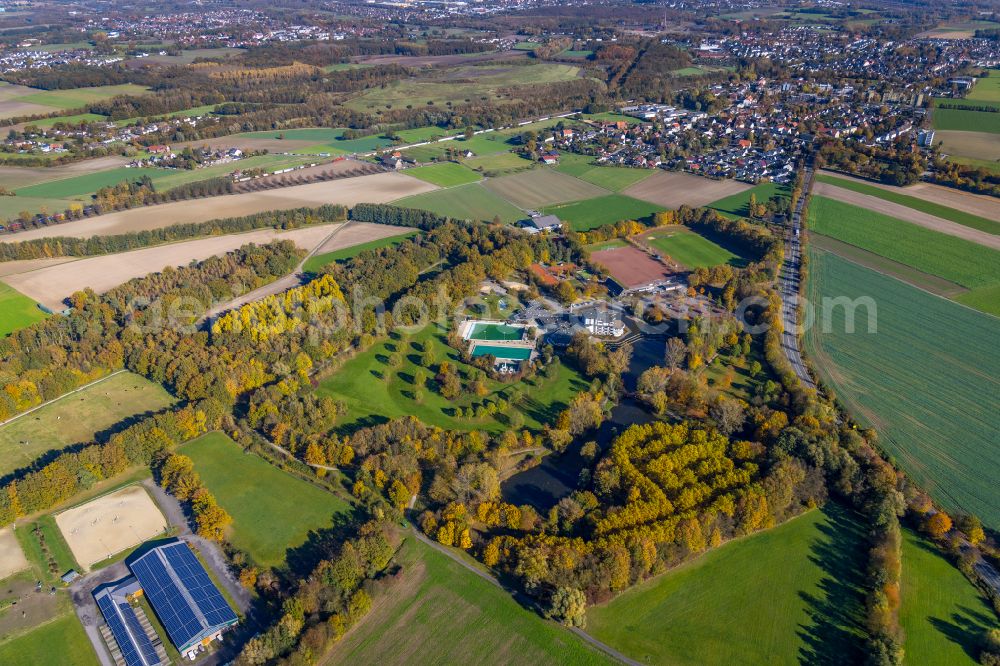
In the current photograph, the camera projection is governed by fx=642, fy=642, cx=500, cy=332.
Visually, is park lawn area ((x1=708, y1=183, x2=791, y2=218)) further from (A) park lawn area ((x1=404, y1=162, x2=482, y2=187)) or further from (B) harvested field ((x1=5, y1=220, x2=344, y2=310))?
(B) harvested field ((x1=5, y1=220, x2=344, y2=310))

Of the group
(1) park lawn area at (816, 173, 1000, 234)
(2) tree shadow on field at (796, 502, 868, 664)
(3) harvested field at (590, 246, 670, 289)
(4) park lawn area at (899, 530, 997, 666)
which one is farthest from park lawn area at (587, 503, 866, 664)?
(1) park lawn area at (816, 173, 1000, 234)

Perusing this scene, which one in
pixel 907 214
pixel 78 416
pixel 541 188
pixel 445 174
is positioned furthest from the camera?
pixel 445 174

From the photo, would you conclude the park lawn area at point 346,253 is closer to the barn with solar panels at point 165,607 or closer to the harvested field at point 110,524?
the harvested field at point 110,524

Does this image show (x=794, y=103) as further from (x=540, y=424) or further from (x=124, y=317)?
(x=124, y=317)

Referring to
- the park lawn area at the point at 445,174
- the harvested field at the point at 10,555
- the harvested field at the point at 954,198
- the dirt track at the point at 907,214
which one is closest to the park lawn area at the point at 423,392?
the harvested field at the point at 10,555

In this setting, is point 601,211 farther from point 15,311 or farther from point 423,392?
point 15,311

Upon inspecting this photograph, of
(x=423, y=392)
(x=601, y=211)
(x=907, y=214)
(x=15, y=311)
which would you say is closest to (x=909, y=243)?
(x=907, y=214)
